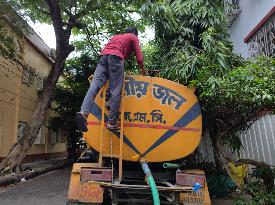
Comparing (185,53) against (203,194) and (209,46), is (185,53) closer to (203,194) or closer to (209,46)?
(209,46)

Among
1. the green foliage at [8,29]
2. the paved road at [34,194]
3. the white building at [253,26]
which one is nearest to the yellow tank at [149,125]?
the paved road at [34,194]

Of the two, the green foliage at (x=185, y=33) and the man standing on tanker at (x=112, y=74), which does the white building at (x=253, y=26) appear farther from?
the man standing on tanker at (x=112, y=74)

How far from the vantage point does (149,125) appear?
4.73 meters

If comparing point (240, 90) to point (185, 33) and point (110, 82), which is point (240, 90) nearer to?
point (110, 82)

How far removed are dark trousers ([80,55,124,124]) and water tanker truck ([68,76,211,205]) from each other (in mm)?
133

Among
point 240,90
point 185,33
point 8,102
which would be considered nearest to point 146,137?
point 240,90

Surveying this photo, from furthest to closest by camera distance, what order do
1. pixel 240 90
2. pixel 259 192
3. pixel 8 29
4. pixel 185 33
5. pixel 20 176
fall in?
pixel 8 29, pixel 20 176, pixel 185 33, pixel 259 192, pixel 240 90

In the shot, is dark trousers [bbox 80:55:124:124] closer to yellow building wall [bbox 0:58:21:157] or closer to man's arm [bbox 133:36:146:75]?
man's arm [bbox 133:36:146:75]

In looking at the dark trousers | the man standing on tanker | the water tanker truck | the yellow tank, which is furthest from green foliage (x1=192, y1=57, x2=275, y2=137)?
the dark trousers

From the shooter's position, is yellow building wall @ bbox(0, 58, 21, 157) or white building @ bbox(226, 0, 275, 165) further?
yellow building wall @ bbox(0, 58, 21, 157)

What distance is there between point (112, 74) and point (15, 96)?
10.9m

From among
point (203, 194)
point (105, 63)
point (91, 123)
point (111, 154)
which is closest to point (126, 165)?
point (111, 154)

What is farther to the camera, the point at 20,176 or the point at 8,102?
the point at 8,102

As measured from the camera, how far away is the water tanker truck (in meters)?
4.57
